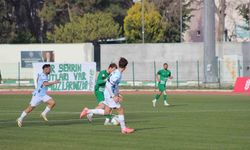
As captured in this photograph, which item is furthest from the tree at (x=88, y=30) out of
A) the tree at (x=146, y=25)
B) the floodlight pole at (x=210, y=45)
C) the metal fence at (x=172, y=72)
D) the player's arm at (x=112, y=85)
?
the player's arm at (x=112, y=85)

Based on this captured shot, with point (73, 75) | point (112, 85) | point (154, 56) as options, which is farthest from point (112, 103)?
point (154, 56)

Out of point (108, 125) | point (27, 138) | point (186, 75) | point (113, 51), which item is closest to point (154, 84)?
point (186, 75)

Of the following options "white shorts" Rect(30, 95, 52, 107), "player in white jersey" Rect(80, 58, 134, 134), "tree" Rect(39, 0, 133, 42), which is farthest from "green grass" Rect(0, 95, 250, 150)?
"tree" Rect(39, 0, 133, 42)

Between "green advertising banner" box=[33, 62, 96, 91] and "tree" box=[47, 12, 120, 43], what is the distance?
33.7 meters

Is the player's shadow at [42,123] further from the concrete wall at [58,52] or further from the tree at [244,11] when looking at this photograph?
the tree at [244,11]

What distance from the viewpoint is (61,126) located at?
21031mm

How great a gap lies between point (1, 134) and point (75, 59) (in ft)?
161

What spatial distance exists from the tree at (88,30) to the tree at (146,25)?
163 cm

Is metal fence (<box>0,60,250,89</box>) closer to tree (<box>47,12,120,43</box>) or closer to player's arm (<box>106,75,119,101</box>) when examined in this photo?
tree (<box>47,12,120,43</box>)

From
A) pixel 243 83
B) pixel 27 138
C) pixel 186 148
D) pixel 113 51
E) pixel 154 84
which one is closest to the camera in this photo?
pixel 186 148

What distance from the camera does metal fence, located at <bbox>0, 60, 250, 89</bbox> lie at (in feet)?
193

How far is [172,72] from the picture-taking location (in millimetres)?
62500

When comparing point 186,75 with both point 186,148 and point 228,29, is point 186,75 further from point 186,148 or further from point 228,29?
point 186,148

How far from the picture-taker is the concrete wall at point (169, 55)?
206 ft
